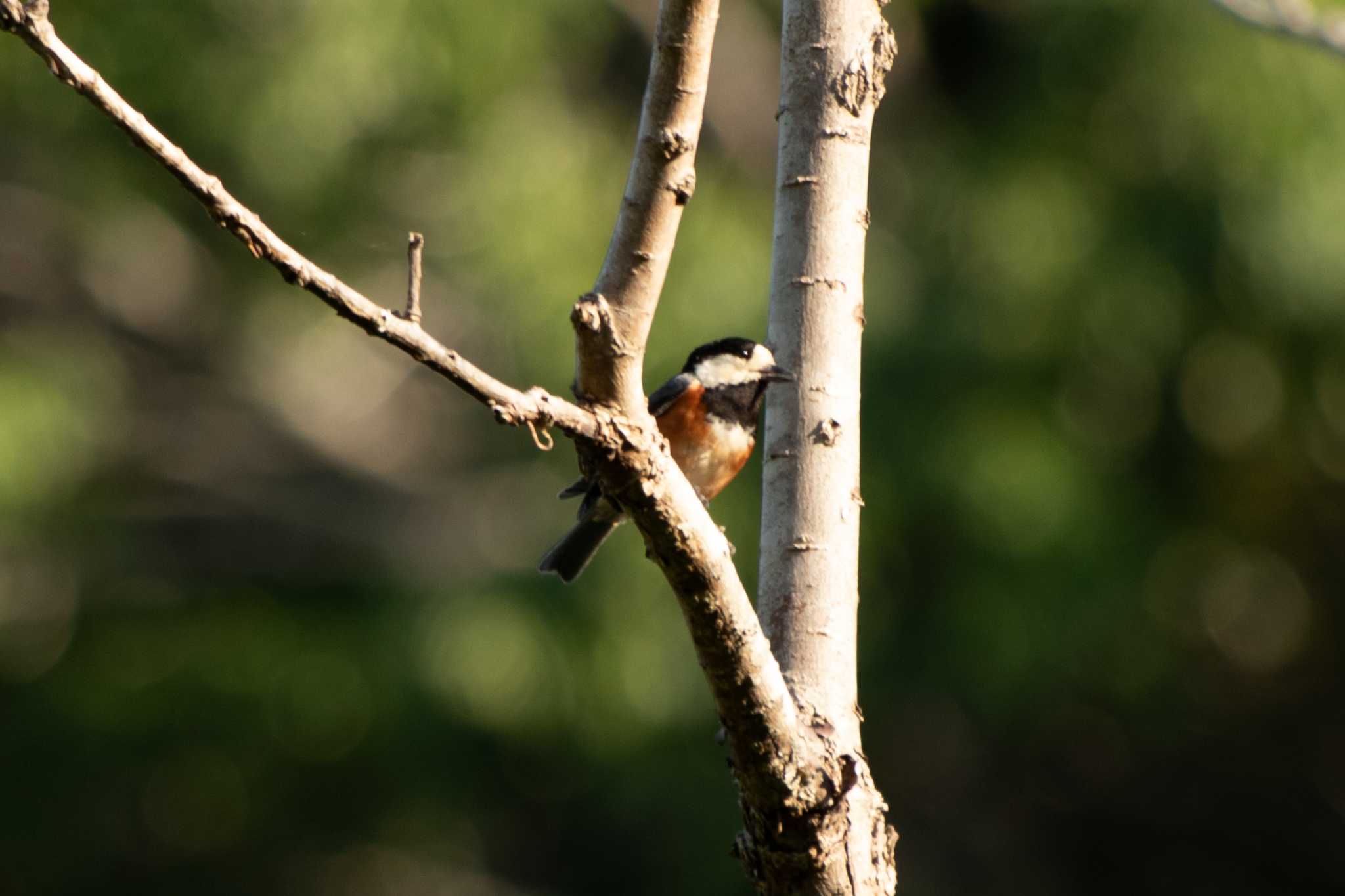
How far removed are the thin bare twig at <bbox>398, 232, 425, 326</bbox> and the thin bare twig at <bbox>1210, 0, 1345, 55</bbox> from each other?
1.90m

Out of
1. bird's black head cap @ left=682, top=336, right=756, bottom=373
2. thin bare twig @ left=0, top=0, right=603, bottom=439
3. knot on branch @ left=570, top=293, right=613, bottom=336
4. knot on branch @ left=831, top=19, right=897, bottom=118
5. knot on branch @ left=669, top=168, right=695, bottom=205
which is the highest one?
bird's black head cap @ left=682, top=336, right=756, bottom=373

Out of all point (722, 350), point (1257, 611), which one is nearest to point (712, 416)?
point (722, 350)

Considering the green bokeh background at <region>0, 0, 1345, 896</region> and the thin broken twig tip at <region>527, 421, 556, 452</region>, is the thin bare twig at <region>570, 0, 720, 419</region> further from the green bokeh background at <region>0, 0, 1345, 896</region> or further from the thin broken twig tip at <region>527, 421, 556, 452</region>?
the green bokeh background at <region>0, 0, 1345, 896</region>

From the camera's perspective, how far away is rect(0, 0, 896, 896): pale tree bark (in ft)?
4.93

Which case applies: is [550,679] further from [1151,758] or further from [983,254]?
[1151,758]

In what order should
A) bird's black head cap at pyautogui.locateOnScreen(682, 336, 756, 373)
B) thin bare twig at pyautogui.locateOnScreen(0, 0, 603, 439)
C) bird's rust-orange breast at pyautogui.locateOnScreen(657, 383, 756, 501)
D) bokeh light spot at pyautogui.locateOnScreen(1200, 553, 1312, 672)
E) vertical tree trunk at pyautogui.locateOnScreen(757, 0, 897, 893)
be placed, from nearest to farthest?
thin bare twig at pyautogui.locateOnScreen(0, 0, 603, 439)
vertical tree trunk at pyautogui.locateOnScreen(757, 0, 897, 893)
bird's rust-orange breast at pyautogui.locateOnScreen(657, 383, 756, 501)
bird's black head cap at pyautogui.locateOnScreen(682, 336, 756, 373)
bokeh light spot at pyautogui.locateOnScreen(1200, 553, 1312, 672)

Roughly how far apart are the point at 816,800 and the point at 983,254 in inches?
140

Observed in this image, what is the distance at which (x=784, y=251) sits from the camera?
6.56 ft

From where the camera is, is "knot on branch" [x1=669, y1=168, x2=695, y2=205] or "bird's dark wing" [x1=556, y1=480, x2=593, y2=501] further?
"bird's dark wing" [x1=556, y1=480, x2=593, y2=501]

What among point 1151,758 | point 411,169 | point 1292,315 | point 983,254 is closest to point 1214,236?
point 1292,315

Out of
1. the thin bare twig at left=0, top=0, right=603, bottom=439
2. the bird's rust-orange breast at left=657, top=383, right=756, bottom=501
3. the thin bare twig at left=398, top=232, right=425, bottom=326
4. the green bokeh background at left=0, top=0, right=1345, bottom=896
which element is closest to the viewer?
the thin bare twig at left=0, top=0, right=603, bottom=439

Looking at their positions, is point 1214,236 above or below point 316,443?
below

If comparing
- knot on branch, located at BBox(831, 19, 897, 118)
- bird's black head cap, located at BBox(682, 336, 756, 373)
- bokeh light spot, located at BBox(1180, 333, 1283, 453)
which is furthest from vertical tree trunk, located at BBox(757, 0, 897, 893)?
bokeh light spot, located at BBox(1180, 333, 1283, 453)

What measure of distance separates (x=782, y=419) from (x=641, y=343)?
48 cm
